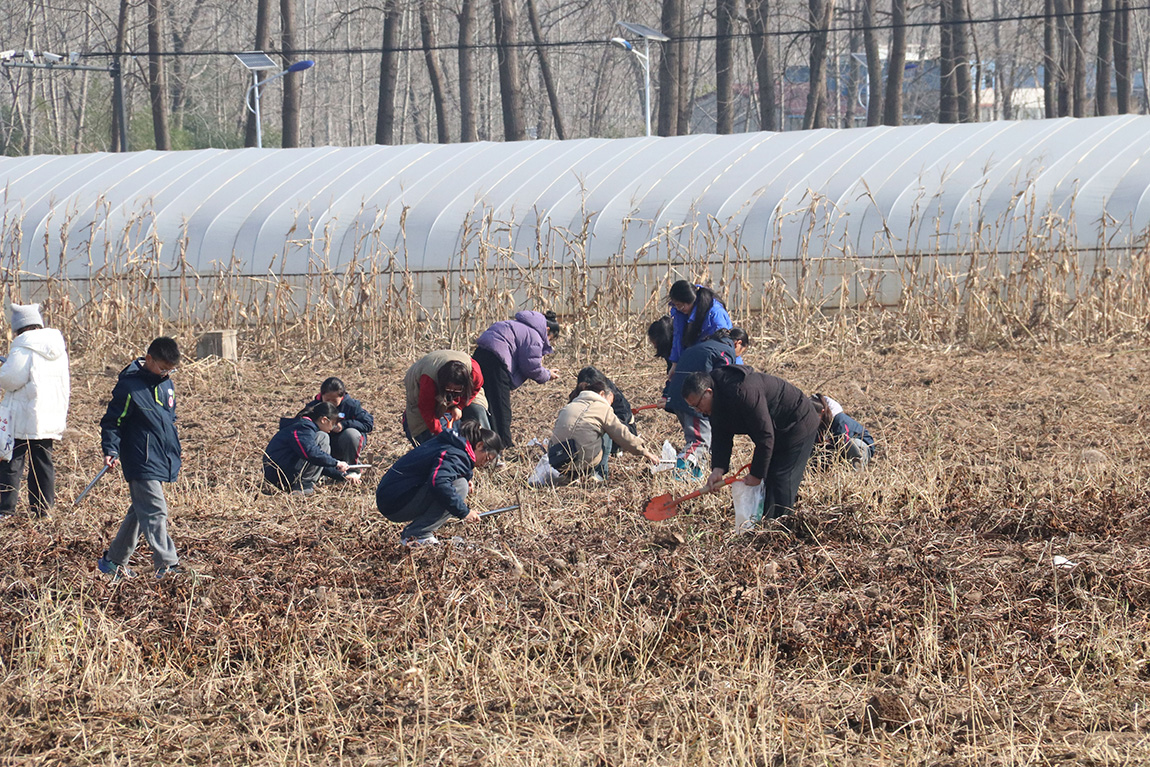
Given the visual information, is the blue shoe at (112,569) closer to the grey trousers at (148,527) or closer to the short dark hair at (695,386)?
the grey trousers at (148,527)

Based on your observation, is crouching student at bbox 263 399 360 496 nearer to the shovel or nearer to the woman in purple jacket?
the woman in purple jacket

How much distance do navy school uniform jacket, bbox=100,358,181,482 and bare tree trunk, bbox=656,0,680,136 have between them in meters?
22.3

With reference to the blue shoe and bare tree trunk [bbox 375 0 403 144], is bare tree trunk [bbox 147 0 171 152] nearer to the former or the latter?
bare tree trunk [bbox 375 0 403 144]

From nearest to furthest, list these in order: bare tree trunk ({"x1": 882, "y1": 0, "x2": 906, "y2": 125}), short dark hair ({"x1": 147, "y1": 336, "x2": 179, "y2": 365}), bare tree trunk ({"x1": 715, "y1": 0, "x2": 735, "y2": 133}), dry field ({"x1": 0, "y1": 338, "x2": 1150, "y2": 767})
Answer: dry field ({"x1": 0, "y1": 338, "x2": 1150, "y2": 767}) → short dark hair ({"x1": 147, "y1": 336, "x2": 179, "y2": 365}) → bare tree trunk ({"x1": 882, "y1": 0, "x2": 906, "y2": 125}) → bare tree trunk ({"x1": 715, "y1": 0, "x2": 735, "y2": 133})

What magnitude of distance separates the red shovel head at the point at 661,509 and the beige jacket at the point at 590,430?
161 centimetres

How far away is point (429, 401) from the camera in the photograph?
322 inches

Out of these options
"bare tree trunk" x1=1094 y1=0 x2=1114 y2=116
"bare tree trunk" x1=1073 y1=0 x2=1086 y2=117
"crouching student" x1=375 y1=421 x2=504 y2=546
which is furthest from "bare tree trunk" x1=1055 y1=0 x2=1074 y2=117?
"crouching student" x1=375 y1=421 x2=504 y2=546

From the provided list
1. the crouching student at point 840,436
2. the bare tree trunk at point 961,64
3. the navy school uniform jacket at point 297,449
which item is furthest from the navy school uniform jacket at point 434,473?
the bare tree trunk at point 961,64

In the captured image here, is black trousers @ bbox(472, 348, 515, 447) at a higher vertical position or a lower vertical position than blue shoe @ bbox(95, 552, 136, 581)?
higher

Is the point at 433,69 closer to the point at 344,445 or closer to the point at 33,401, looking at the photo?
the point at 344,445

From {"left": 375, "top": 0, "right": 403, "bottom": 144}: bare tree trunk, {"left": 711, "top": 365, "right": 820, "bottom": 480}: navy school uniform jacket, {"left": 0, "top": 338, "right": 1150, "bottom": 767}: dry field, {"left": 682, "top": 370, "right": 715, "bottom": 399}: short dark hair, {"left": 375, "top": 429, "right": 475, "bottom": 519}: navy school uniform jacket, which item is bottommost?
{"left": 0, "top": 338, "right": 1150, "bottom": 767}: dry field

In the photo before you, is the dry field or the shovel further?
the shovel

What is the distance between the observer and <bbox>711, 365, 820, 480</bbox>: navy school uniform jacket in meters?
6.07

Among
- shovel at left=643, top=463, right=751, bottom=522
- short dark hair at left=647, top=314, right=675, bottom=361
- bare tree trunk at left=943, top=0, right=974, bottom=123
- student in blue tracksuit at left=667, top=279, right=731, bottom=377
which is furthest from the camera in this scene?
bare tree trunk at left=943, top=0, right=974, bottom=123
